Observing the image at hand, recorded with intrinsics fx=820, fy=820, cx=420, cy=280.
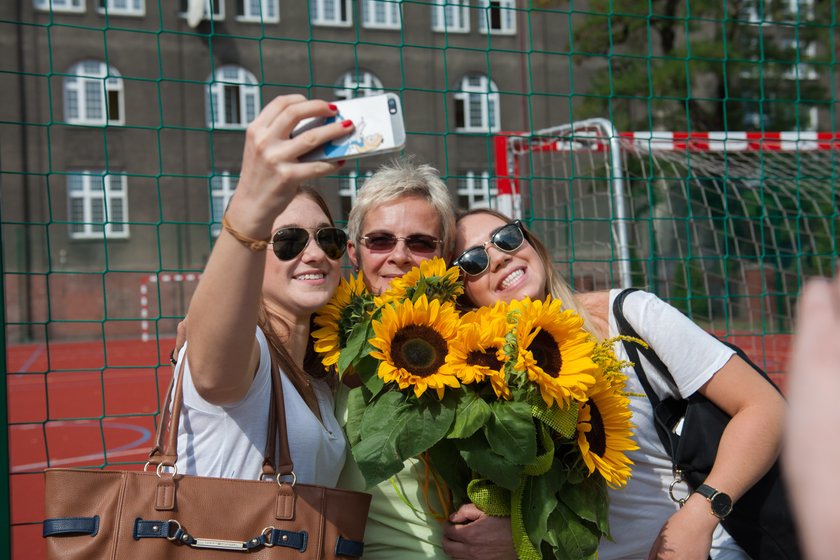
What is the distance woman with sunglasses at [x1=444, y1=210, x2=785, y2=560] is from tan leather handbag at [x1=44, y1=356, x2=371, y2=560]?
18.4 inches

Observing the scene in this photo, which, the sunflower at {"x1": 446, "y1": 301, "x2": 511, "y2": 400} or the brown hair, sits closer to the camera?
the sunflower at {"x1": 446, "y1": 301, "x2": 511, "y2": 400}

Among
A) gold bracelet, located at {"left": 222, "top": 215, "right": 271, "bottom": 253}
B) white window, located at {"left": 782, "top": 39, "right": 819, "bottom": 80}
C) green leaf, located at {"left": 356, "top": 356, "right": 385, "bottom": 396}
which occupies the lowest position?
green leaf, located at {"left": 356, "top": 356, "right": 385, "bottom": 396}

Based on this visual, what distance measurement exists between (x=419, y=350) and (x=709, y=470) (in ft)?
2.95

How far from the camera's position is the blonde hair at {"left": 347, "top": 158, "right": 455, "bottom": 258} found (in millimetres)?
2578

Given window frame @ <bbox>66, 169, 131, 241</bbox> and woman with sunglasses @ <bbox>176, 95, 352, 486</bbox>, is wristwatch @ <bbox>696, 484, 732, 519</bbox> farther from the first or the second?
window frame @ <bbox>66, 169, 131, 241</bbox>

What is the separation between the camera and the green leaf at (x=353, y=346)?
2.01 meters

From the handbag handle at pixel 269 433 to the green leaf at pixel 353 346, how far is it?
0.53ft

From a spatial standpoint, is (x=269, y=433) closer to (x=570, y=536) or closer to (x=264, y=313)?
(x=264, y=313)

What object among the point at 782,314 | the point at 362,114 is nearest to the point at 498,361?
the point at 362,114

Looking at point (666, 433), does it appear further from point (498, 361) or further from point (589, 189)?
point (589, 189)

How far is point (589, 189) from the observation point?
24.8 ft

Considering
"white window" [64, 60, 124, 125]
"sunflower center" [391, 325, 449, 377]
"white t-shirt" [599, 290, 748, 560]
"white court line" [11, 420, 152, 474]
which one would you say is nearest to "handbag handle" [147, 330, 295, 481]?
"sunflower center" [391, 325, 449, 377]

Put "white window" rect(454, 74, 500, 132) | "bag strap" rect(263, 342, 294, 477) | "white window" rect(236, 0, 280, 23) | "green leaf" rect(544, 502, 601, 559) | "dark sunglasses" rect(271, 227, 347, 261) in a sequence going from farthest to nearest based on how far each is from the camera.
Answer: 1. "white window" rect(454, 74, 500, 132)
2. "white window" rect(236, 0, 280, 23)
3. "dark sunglasses" rect(271, 227, 347, 261)
4. "green leaf" rect(544, 502, 601, 559)
5. "bag strap" rect(263, 342, 294, 477)

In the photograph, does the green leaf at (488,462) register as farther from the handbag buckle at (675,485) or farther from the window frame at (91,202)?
the window frame at (91,202)
